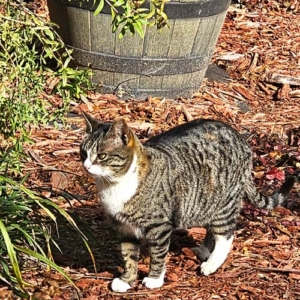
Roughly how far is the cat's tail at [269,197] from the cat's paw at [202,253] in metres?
0.43

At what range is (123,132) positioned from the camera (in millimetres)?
3943

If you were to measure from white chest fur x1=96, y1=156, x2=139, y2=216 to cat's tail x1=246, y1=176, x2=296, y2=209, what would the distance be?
90cm

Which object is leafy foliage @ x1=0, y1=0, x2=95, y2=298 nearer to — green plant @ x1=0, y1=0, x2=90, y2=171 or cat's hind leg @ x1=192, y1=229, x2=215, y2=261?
green plant @ x1=0, y1=0, x2=90, y2=171

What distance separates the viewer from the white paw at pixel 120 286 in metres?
4.18

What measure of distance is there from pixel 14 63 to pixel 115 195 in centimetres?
99

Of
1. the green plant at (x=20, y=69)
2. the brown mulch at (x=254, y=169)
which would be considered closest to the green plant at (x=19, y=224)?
the brown mulch at (x=254, y=169)

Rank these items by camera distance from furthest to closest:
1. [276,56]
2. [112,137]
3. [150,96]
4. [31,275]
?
[276,56]
[150,96]
[31,275]
[112,137]

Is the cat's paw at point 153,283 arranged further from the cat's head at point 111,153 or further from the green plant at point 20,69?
the green plant at point 20,69

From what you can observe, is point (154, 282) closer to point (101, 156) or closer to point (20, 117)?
point (101, 156)

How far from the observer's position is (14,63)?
4215mm

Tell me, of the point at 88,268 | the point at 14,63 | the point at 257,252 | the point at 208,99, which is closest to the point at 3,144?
the point at 14,63

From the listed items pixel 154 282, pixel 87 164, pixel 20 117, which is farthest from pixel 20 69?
pixel 154 282

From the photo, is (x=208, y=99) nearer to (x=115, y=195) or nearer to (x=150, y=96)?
(x=150, y=96)

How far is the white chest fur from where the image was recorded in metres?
3.98
